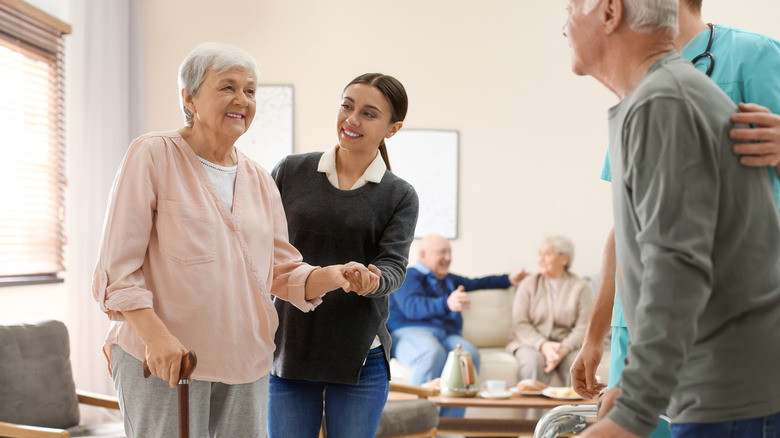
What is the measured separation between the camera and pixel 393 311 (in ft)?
16.3

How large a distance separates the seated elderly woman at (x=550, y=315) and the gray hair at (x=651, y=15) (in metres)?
3.94

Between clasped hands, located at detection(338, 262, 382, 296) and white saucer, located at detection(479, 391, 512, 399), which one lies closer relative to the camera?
clasped hands, located at detection(338, 262, 382, 296)

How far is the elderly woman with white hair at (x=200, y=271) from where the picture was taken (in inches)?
55.8

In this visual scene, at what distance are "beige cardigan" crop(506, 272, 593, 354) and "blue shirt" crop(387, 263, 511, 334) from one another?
416 millimetres

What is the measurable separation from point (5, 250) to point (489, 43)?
3646 mm

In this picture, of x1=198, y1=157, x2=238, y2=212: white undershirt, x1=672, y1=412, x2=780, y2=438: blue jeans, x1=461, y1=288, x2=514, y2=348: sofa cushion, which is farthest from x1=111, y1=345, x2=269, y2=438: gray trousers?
x1=461, y1=288, x2=514, y2=348: sofa cushion

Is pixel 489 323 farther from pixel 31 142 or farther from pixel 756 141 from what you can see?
pixel 756 141

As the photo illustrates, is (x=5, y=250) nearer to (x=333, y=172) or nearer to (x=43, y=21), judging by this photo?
(x=43, y=21)

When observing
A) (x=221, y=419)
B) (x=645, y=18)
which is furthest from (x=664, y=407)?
(x=221, y=419)

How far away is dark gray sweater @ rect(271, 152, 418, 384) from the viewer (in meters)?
1.84

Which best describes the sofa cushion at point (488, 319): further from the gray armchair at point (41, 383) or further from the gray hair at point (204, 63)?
the gray hair at point (204, 63)

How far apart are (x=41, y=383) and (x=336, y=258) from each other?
1.76 meters

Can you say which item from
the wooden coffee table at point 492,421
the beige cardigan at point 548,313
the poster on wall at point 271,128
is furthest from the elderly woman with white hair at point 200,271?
the poster on wall at point 271,128

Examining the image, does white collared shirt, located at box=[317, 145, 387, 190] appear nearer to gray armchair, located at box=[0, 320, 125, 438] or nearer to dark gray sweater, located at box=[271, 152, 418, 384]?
dark gray sweater, located at box=[271, 152, 418, 384]
